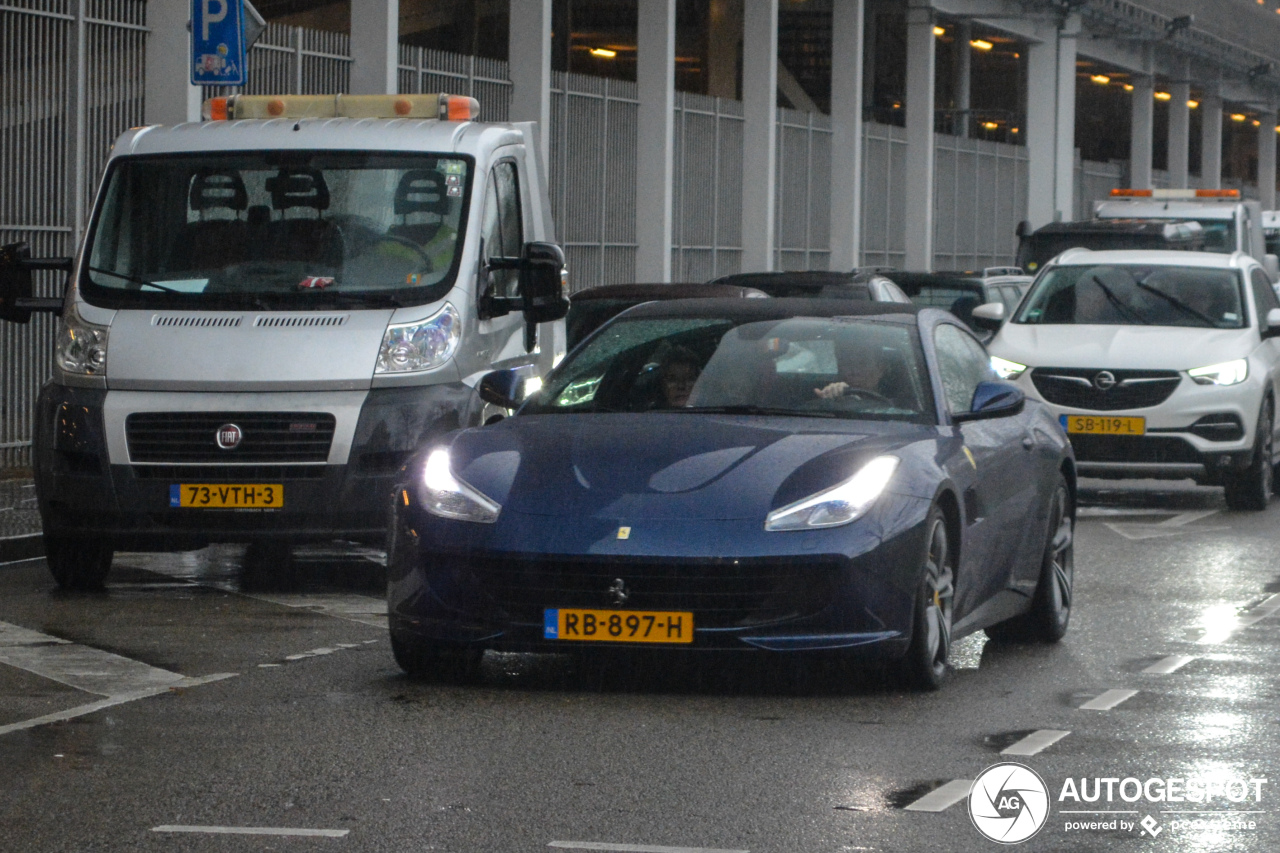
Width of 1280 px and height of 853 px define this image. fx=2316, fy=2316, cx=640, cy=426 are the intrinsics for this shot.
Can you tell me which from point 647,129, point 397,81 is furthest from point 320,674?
point 647,129

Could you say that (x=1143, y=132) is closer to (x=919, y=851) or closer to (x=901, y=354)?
(x=901, y=354)

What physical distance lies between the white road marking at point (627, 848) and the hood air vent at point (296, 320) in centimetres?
586

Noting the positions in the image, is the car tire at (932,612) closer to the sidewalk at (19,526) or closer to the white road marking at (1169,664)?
the white road marking at (1169,664)

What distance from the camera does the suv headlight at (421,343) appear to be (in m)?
11.2

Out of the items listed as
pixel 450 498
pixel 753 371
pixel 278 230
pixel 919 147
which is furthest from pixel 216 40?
pixel 919 147

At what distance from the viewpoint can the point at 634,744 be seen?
284 inches

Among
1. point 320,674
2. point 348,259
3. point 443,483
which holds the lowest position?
point 320,674

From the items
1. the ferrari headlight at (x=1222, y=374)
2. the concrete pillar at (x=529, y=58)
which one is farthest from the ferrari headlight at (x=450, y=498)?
the concrete pillar at (x=529, y=58)

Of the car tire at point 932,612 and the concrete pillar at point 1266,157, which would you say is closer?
the car tire at point 932,612

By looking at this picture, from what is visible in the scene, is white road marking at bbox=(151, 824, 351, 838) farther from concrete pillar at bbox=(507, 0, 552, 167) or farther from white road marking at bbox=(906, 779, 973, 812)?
concrete pillar at bbox=(507, 0, 552, 167)

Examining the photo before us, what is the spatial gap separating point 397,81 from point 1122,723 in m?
15.9

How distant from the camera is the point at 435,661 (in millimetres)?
8422

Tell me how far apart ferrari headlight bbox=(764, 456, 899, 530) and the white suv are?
8.35 metres

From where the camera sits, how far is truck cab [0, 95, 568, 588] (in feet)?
36.3
